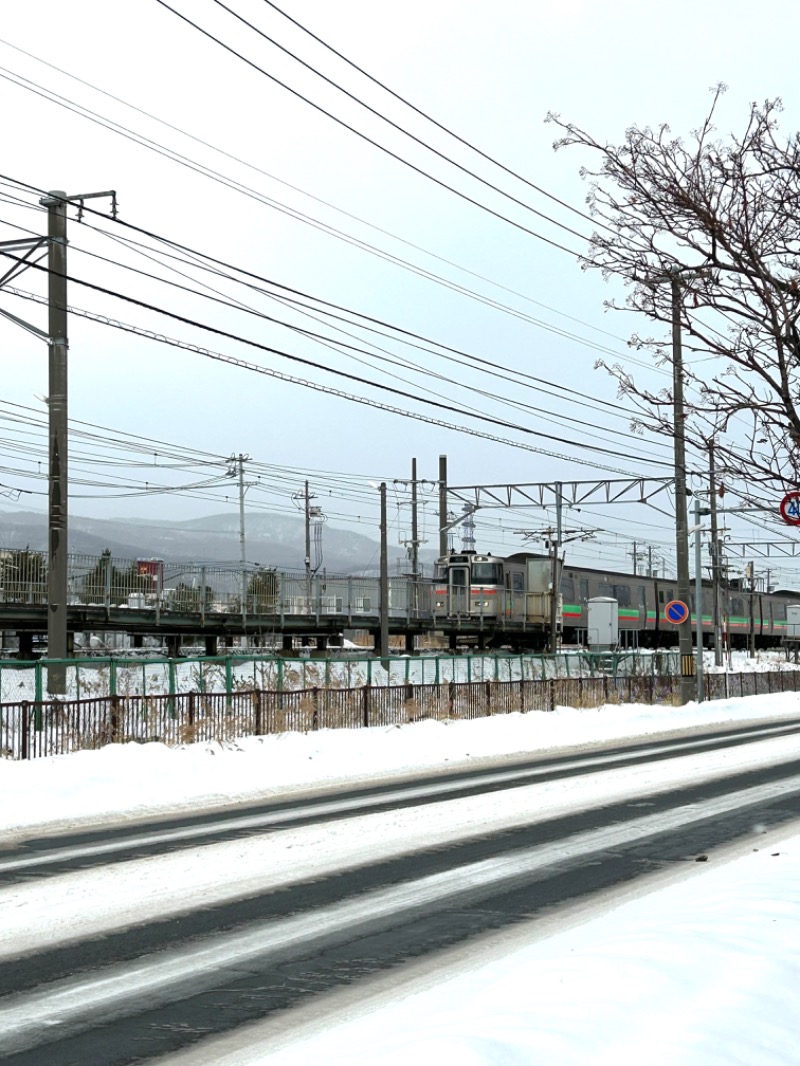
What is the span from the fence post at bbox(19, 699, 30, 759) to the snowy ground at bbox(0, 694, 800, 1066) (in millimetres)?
757

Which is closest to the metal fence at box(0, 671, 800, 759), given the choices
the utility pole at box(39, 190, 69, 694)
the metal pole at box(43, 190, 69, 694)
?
the metal pole at box(43, 190, 69, 694)

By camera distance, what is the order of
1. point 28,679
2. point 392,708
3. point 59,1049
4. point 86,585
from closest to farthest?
point 59,1049 → point 28,679 → point 392,708 → point 86,585

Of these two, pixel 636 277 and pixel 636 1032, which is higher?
pixel 636 277

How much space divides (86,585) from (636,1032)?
31.9 m

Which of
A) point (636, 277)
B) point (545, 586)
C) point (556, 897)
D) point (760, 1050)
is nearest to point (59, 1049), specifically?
point (760, 1050)

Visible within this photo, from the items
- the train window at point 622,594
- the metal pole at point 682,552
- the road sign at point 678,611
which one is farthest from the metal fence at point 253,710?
the train window at point 622,594

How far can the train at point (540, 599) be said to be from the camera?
57.8 meters

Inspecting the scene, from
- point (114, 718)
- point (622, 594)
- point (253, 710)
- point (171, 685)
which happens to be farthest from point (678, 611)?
point (622, 594)

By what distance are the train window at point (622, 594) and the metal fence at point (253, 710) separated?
32339mm

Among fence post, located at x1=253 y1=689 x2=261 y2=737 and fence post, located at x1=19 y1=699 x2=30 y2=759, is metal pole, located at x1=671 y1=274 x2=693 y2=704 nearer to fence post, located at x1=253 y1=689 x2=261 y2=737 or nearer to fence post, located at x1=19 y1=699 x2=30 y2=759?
fence post, located at x1=253 y1=689 x2=261 y2=737

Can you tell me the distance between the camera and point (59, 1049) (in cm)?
553

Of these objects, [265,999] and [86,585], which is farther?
[86,585]

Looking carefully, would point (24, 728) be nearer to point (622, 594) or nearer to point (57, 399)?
point (57, 399)

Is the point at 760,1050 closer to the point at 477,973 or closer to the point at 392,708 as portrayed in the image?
the point at 477,973
